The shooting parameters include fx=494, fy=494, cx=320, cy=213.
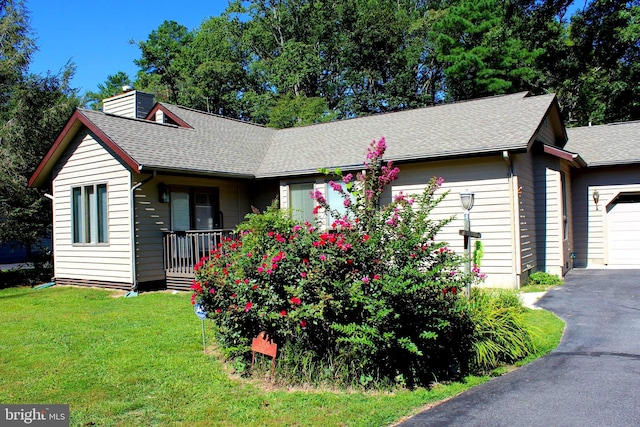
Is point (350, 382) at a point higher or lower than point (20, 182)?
lower

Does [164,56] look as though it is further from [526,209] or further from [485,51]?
[526,209]

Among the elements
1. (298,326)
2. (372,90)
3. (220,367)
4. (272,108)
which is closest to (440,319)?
(298,326)

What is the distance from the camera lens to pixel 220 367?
5809mm

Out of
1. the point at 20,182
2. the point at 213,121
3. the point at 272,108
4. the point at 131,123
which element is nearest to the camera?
the point at 131,123

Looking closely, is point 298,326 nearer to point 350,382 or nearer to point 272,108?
point 350,382

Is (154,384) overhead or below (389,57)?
below

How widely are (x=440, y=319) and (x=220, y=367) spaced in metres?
2.61

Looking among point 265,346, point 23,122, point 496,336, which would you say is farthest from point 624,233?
point 23,122

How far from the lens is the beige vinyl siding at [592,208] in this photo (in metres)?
14.0

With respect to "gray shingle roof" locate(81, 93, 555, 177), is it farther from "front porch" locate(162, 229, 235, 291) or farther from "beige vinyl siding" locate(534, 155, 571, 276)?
"front porch" locate(162, 229, 235, 291)

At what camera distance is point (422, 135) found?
44.1 ft

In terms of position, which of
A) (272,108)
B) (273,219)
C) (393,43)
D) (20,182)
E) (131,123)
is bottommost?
(273,219)

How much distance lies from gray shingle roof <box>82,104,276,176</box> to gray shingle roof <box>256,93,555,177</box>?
729mm

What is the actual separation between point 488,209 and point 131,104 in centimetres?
1250
